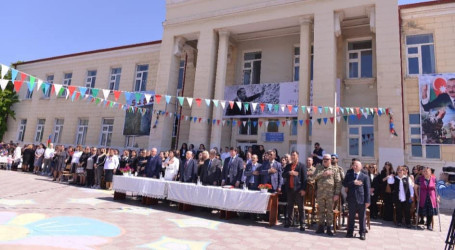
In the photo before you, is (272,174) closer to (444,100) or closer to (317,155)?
(317,155)

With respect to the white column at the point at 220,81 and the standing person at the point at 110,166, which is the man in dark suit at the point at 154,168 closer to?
the standing person at the point at 110,166

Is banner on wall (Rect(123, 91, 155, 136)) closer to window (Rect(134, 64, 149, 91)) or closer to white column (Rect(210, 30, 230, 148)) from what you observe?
window (Rect(134, 64, 149, 91))

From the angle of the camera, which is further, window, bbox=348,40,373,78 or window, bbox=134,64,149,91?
window, bbox=134,64,149,91

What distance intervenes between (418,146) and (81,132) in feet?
67.8

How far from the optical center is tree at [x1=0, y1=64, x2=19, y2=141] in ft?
76.1

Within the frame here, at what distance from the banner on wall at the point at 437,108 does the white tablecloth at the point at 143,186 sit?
1043cm

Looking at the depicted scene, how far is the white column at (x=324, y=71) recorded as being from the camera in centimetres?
1138

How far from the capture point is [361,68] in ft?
44.4

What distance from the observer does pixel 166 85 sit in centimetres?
1569

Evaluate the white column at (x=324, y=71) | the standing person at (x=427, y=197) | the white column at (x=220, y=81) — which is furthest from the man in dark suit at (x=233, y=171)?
the white column at (x=220, y=81)

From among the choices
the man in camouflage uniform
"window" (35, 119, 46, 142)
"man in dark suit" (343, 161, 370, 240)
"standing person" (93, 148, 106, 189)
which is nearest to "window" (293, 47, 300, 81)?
the man in camouflage uniform

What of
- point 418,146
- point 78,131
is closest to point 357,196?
point 418,146

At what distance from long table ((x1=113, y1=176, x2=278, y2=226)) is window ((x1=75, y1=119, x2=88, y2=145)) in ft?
44.4

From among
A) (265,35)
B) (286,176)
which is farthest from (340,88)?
(286,176)
